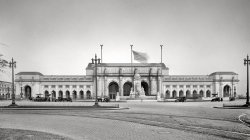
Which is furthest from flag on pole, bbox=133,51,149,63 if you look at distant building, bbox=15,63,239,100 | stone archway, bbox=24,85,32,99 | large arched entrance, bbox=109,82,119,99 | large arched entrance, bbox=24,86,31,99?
large arched entrance, bbox=24,86,31,99

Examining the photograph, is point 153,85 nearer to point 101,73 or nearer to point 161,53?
point 101,73

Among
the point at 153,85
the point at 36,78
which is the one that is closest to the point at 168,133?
the point at 153,85

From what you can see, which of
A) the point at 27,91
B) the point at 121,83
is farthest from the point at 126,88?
the point at 27,91

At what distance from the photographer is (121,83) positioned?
109 meters

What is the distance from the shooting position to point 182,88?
112 meters

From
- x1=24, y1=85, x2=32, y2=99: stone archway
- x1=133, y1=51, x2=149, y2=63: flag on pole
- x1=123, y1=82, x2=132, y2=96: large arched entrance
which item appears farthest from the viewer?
x1=123, y1=82, x2=132, y2=96: large arched entrance

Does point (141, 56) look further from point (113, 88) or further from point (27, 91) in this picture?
point (27, 91)

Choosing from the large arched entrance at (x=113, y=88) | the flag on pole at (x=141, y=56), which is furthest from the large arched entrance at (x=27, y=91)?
the flag on pole at (x=141, y=56)

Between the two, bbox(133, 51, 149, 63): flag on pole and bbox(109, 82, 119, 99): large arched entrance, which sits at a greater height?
bbox(133, 51, 149, 63): flag on pole

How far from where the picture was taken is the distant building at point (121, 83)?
108938 mm

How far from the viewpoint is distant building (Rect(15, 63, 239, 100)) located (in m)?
109

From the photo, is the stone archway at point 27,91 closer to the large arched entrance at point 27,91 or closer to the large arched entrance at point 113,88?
the large arched entrance at point 27,91

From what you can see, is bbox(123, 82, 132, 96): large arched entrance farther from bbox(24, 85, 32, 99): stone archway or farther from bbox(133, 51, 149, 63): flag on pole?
bbox(133, 51, 149, 63): flag on pole

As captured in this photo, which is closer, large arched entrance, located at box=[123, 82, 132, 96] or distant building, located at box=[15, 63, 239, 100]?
distant building, located at box=[15, 63, 239, 100]
